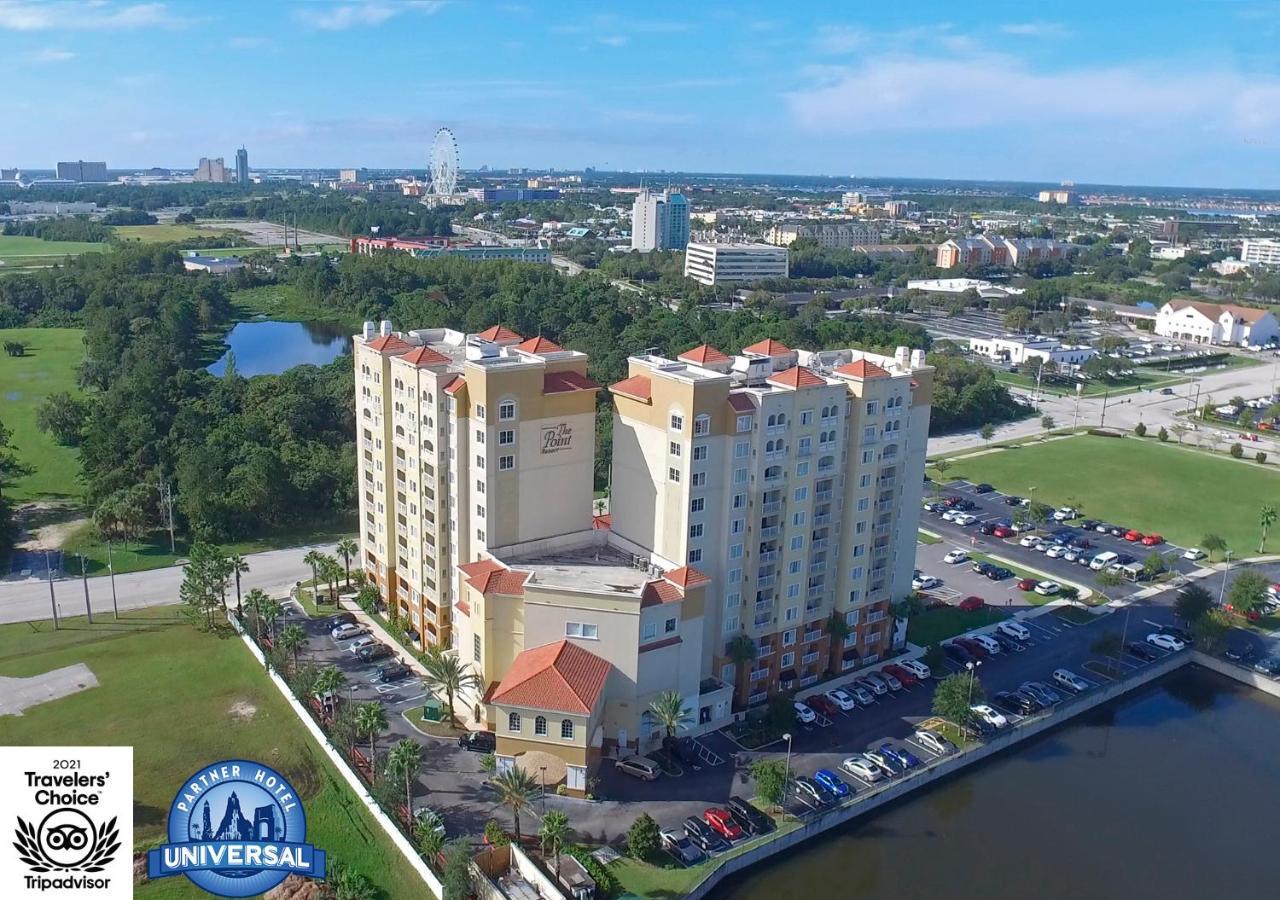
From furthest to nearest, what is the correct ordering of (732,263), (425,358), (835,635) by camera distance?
(732,263) → (835,635) → (425,358)

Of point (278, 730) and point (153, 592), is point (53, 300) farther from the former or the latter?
point (278, 730)

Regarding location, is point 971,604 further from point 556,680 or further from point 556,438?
point 556,680

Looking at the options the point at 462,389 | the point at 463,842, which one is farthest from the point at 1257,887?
the point at 462,389

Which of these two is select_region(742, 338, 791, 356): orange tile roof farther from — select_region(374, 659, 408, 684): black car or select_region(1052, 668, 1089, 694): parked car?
select_region(374, 659, 408, 684): black car

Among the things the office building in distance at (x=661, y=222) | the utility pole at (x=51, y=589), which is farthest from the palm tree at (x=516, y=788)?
the office building in distance at (x=661, y=222)

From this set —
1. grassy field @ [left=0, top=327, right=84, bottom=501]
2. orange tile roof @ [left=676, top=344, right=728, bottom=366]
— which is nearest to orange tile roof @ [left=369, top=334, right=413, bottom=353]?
orange tile roof @ [left=676, top=344, right=728, bottom=366]

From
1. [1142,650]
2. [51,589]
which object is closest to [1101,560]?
[1142,650]
